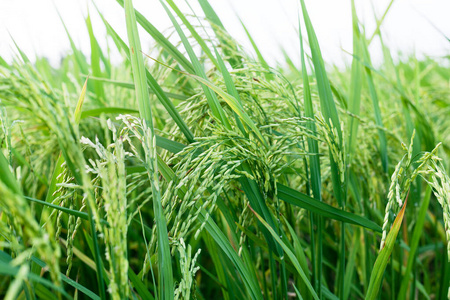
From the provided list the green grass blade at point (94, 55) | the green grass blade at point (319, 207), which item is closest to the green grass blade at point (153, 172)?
the green grass blade at point (319, 207)

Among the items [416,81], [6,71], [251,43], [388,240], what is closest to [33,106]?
[6,71]

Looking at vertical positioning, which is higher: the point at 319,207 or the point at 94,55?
the point at 94,55

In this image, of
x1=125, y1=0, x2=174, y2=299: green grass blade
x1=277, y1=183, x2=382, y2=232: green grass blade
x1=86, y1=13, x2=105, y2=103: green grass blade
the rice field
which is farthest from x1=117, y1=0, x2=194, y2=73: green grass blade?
x1=86, y1=13, x2=105, y2=103: green grass blade

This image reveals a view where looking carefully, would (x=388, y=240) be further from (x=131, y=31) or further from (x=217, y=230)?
(x=131, y=31)

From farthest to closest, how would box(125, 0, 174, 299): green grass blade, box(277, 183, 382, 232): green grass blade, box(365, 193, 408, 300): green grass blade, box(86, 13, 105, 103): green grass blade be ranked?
box(86, 13, 105, 103): green grass blade
box(277, 183, 382, 232): green grass blade
box(365, 193, 408, 300): green grass blade
box(125, 0, 174, 299): green grass blade

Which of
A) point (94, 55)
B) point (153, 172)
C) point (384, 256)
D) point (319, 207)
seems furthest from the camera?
point (94, 55)

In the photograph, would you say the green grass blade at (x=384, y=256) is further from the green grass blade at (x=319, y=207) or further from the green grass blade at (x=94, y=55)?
the green grass blade at (x=94, y=55)

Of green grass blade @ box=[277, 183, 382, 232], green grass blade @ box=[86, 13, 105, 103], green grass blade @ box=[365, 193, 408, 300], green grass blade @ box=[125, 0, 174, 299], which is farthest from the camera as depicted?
green grass blade @ box=[86, 13, 105, 103]

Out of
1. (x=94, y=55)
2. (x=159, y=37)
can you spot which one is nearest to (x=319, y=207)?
(x=159, y=37)

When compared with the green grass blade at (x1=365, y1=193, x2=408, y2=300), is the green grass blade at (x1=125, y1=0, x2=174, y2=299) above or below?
above

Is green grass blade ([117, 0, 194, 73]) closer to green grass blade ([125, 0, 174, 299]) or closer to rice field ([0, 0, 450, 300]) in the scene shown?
rice field ([0, 0, 450, 300])

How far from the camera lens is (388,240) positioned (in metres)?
0.73

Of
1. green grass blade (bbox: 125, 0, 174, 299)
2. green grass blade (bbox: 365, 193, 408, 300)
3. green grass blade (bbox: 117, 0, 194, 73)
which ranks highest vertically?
green grass blade (bbox: 117, 0, 194, 73)

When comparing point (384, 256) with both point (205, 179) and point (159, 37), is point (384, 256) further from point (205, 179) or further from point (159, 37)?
point (159, 37)
